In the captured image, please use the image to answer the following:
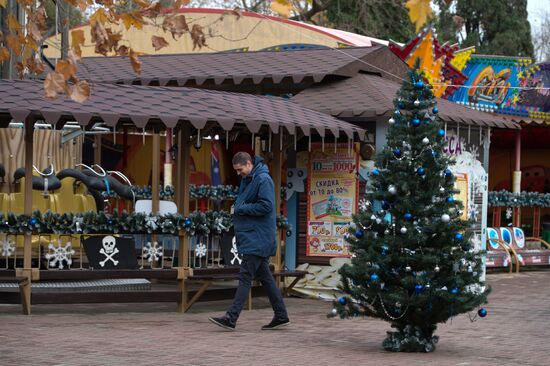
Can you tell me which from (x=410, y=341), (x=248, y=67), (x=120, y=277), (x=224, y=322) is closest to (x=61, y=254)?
(x=120, y=277)

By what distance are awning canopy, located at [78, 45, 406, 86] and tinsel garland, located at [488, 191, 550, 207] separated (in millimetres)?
4321

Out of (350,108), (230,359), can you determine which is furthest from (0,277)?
(350,108)

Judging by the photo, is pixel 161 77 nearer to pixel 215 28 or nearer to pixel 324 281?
pixel 324 281

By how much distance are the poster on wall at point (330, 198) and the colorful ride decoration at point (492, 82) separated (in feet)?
23.0

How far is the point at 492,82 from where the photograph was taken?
2170 centimetres

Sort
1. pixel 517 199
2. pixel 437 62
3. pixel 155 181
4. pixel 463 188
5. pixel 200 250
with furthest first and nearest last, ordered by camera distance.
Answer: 1. pixel 517 199
2. pixel 437 62
3. pixel 463 188
4. pixel 155 181
5. pixel 200 250

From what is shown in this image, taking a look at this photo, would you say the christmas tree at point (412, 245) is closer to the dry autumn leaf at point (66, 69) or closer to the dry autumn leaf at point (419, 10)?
the dry autumn leaf at point (419, 10)

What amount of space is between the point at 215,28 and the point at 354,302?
17024 millimetres

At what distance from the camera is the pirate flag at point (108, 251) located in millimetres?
12469

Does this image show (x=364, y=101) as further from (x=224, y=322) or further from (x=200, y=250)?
(x=224, y=322)

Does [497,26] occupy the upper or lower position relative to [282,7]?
upper

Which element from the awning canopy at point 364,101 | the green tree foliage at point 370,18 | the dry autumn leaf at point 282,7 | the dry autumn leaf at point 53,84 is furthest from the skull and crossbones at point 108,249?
the green tree foliage at point 370,18

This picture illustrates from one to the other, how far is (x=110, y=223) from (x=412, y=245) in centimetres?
403

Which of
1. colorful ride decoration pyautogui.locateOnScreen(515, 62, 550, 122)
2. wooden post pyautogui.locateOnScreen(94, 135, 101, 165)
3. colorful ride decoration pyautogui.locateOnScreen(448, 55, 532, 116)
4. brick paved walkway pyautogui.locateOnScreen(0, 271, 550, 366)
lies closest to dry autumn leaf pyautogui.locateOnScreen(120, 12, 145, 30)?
brick paved walkway pyautogui.locateOnScreen(0, 271, 550, 366)
